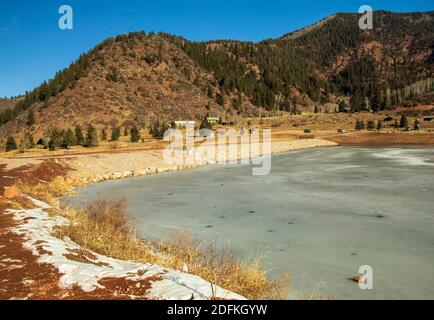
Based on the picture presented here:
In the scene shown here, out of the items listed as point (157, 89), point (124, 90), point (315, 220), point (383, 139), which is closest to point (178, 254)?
point (315, 220)

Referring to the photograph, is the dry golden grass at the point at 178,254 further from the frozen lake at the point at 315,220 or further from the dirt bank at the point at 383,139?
the dirt bank at the point at 383,139

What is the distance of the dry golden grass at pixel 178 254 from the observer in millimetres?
6672

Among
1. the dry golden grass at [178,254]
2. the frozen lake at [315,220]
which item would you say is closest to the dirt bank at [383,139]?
the frozen lake at [315,220]

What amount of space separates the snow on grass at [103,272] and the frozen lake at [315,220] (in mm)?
1970

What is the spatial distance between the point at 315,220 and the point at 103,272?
7900 millimetres

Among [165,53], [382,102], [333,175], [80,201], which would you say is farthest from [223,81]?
[80,201]

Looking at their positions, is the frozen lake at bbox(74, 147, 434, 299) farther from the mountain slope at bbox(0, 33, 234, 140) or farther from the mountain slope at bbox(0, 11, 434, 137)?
the mountain slope at bbox(0, 11, 434, 137)

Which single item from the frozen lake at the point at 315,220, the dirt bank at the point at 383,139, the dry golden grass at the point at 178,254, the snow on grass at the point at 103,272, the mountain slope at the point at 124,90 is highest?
the mountain slope at the point at 124,90

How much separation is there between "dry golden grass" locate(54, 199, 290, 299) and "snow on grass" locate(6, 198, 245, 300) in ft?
1.52

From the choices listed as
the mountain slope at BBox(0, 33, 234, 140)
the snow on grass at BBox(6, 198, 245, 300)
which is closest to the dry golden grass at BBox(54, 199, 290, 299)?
the snow on grass at BBox(6, 198, 245, 300)

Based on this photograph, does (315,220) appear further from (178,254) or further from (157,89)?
(157,89)

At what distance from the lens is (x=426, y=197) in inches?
603

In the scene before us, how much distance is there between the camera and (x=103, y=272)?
6.12m
